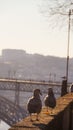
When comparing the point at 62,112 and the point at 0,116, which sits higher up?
the point at 62,112

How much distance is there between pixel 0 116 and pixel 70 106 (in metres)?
65.1

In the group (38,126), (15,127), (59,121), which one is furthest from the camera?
(59,121)

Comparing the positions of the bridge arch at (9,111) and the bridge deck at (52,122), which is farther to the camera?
the bridge arch at (9,111)

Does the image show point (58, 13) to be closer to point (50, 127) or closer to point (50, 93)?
point (50, 93)

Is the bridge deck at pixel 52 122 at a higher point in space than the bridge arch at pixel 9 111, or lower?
higher

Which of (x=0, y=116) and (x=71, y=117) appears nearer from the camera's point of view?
(x=71, y=117)

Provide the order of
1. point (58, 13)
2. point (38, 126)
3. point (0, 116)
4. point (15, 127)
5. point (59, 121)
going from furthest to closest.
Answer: point (0, 116)
point (58, 13)
point (59, 121)
point (38, 126)
point (15, 127)

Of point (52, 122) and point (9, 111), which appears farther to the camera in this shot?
point (9, 111)

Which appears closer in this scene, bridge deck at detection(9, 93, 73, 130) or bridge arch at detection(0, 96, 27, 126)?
bridge deck at detection(9, 93, 73, 130)

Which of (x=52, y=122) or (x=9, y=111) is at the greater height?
(x=52, y=122)

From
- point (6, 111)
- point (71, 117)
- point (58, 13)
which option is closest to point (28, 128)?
point (71, 117)

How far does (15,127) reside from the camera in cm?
625

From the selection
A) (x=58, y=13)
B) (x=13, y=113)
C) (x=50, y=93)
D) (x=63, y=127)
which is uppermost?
(x=58, y=13)

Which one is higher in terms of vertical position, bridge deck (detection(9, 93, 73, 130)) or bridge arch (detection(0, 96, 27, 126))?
bridge deck (detection(9, 93, 73, 130))
